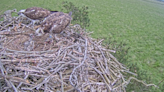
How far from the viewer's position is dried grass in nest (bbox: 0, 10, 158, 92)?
2.02 metres

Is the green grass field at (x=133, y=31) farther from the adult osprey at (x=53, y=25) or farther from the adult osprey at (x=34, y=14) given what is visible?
the adult osprey at (x=34, y=14)

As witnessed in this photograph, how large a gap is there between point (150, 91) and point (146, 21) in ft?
13.4

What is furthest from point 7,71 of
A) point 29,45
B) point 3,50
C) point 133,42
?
point 133,42

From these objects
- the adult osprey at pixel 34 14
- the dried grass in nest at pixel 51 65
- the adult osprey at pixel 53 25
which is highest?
the adult osprey at pixel 34 14

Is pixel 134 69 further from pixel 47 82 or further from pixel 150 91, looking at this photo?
pixel 47 82

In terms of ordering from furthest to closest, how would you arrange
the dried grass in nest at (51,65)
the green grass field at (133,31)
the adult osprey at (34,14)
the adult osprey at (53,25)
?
the green grass field at (133,31) < the adult osprey at (34,14) < the adult osprey at (53,25) < the dried grass in nest at (51,65)

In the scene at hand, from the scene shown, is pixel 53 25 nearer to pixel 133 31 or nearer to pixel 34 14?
pixel 34 14

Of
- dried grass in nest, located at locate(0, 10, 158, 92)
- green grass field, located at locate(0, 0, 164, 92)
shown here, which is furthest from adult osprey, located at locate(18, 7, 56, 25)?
green grass field, located at locate(0, 0, 164, 92)

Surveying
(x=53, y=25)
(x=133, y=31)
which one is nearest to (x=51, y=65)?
(x=53, y=25)

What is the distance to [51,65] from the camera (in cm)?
224

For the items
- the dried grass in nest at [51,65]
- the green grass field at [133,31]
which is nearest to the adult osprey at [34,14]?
the dried grass in nest at [51,65]

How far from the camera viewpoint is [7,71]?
2.06 meters

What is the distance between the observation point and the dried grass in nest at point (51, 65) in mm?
2023

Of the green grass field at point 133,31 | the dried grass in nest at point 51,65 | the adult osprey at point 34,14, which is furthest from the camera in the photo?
the green grass field at point 133,31
